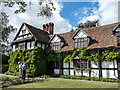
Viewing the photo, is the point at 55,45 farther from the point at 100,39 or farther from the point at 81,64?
the point at 100,39

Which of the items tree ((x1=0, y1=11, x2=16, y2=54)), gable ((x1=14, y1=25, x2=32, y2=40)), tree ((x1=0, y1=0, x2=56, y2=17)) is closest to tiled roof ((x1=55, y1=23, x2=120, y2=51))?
gable ((x1=14, y1=25, x2=32, y2=40))

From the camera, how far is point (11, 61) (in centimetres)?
1905

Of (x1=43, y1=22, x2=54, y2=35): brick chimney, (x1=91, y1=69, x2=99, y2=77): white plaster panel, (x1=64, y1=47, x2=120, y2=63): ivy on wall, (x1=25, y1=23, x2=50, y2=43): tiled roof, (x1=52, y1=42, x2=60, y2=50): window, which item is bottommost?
(x1=91, y1=69, x2=99, y2=77): white plaster panel

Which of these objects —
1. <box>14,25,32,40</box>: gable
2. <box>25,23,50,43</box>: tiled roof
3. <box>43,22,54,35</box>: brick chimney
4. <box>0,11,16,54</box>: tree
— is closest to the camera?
<box>25,23,50,43</box>: tiled roof

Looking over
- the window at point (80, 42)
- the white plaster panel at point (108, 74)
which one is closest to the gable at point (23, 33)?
the window at point (80, 42)

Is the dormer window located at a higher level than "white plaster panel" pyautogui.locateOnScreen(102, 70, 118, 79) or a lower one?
higher

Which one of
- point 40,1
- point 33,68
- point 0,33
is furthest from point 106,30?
point 0,33

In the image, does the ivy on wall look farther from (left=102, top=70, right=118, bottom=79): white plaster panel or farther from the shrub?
the shrub

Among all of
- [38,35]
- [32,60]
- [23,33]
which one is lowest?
[32,60]

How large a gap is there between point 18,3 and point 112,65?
36.3ft

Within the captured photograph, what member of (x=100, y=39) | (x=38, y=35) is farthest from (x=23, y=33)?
(x=100, y=39)

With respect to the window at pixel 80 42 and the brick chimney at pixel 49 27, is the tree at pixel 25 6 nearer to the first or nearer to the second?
the window at pixel 80 42

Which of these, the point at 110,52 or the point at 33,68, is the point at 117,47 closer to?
the point at 110,52

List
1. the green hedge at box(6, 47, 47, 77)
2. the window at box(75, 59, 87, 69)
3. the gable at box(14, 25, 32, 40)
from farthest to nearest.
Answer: the gable at box(14, 25, 32, 40) → the green hedge at box(6, 47, 47, 77) → the window at box(75, 59, 87, 69)
